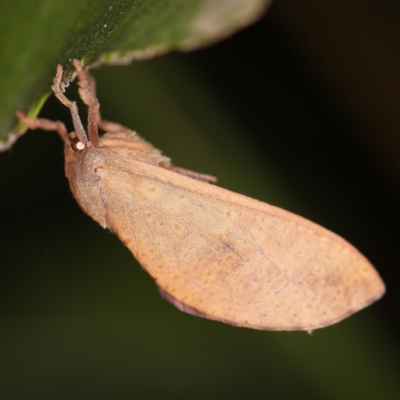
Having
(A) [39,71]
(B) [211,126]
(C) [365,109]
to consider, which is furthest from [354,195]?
(A) [39,71]

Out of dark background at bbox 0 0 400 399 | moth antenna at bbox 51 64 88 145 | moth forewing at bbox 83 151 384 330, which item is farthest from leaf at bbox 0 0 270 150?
dark background at bbox 0 0 400 399

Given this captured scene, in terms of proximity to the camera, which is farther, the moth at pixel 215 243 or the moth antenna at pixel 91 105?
the moth antenna at pixel 91 105

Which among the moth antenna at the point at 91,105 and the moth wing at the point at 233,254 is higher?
the moth antenna at the point at 91,105

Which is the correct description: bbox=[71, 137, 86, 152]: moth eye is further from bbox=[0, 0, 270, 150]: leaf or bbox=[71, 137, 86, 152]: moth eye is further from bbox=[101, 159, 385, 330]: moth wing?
bbox=[0, 0, 270, 150]: leaf

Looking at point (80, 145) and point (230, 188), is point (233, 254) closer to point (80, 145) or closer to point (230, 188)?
point (80, 145)

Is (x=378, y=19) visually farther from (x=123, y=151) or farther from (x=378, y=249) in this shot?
A: (x=123, y=151)

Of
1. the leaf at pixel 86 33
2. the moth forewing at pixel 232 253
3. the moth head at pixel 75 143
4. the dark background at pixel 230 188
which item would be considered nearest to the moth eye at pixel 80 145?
the moth head at pixel 75 143

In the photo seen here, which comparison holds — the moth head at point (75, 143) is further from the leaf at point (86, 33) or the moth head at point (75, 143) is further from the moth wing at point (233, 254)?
the leaf at point (86, 33)

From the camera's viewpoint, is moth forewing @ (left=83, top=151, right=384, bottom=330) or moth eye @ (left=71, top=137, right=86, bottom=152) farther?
moth eye @ (left=71, top=137, right=86, bottom=152)
